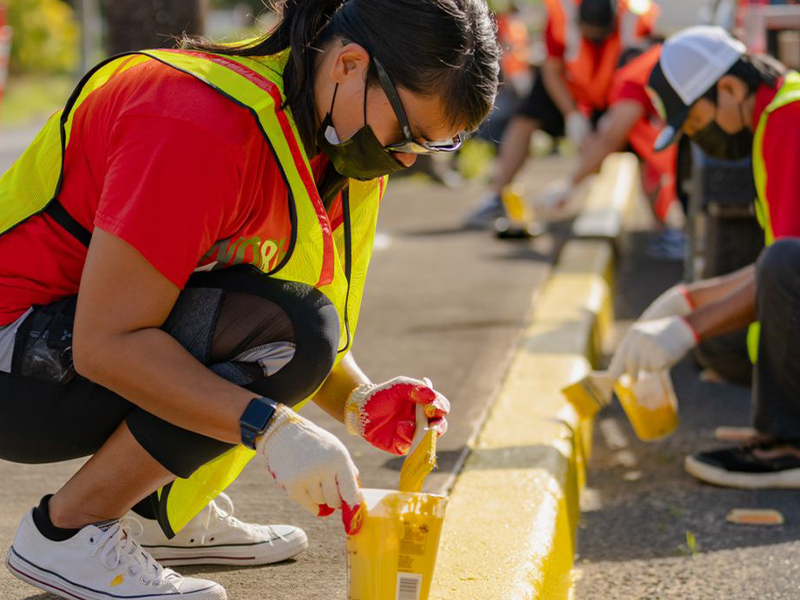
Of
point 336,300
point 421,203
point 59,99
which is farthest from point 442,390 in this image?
point 59,99

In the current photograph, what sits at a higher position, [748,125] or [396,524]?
[748,125]

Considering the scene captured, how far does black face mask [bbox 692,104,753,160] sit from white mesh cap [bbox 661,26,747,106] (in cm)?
12

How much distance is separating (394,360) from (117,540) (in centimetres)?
221

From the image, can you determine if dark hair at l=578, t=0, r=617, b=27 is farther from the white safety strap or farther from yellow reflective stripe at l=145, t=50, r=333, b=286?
the white safety strap

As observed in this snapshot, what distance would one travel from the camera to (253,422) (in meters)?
2.05

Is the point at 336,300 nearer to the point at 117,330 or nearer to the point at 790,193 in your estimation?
the point at 117,330

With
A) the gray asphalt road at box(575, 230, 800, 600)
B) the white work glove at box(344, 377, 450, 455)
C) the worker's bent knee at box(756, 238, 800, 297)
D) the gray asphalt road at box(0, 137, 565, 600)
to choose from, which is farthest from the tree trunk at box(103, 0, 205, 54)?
the white work glove at box(344, 377, 450, 455)

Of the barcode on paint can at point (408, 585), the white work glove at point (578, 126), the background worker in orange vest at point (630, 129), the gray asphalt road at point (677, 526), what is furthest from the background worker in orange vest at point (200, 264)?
the white work glove at point (578, 126)

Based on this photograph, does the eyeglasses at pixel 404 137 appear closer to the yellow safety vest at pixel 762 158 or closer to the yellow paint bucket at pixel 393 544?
the yellow paint bucket at pixel 393 544

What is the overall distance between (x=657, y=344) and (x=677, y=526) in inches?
20.7

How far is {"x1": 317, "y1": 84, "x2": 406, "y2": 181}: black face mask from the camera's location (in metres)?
2.27

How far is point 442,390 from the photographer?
13.0 ft

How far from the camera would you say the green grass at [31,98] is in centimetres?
1415

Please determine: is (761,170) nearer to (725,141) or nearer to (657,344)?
(725,141)
